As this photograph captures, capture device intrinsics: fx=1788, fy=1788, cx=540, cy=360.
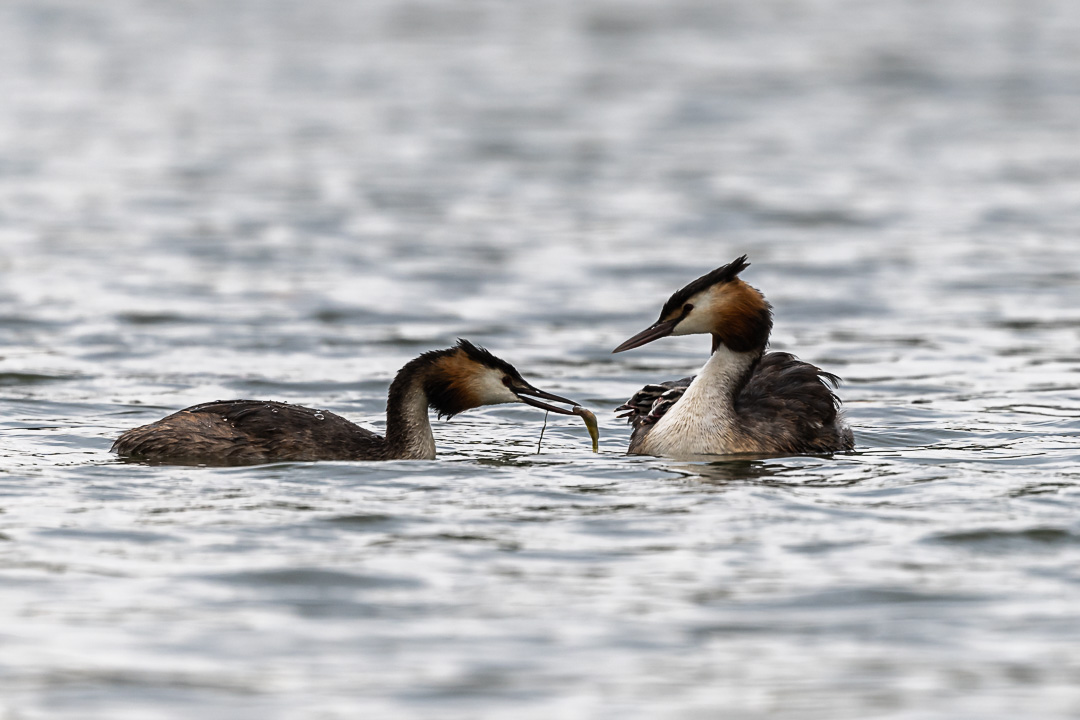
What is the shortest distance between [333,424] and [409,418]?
1.38ft

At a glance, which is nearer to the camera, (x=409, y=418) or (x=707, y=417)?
(x=409, y=418)

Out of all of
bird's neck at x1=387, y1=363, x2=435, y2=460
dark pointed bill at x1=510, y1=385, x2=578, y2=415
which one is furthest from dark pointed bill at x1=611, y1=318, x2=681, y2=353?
bird's neck at x1=387, y1=363, x2=435, y2=460

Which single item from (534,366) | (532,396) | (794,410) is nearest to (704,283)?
(794,410)

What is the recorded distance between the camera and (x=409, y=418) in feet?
32.4

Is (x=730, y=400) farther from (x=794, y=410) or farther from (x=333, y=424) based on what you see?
(x=333, y=424)

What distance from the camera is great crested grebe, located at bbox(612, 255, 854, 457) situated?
10.2 m

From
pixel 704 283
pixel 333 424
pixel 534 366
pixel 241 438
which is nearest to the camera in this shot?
pixel 241 438

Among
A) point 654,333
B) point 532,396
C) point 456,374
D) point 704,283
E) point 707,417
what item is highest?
point 704,283

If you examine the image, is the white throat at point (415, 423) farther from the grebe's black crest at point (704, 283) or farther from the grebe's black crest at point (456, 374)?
the grebe's black crest at point (704, 283)

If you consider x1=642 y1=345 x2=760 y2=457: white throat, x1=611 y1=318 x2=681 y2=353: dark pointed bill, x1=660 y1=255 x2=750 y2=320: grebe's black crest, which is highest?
x1=660 y1=255 x2=750 y2=320: grebe's black crest

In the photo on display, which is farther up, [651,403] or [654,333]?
[654,333]

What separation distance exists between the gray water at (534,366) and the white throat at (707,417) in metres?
0.22

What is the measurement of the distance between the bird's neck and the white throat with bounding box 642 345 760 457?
1.36 metres

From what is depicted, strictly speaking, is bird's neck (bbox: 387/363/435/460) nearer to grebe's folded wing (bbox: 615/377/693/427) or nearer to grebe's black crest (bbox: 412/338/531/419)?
grebe's black crest (bbox: 412/338/531/419)
